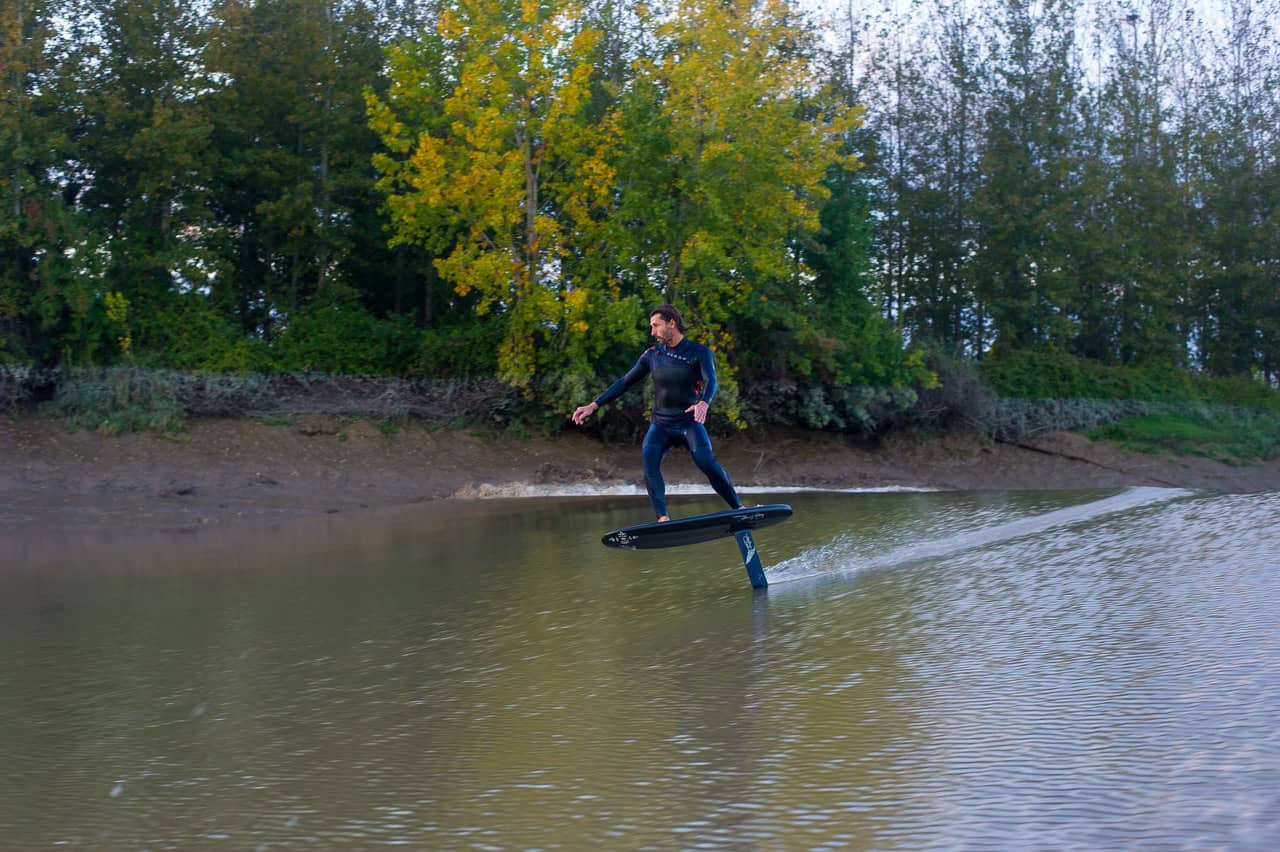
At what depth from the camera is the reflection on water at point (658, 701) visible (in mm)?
4586

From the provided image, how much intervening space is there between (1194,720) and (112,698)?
5559mm

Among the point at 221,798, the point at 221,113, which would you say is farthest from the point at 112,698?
the point at 221,113

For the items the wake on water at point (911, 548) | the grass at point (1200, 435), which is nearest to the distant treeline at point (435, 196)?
the grass at point (1200, 435)

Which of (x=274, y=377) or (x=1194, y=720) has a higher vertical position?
(x=274, y=377)

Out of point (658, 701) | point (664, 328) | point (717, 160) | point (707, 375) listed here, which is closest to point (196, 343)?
point (717, 160)

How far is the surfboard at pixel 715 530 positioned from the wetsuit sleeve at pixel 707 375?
926 millimetres

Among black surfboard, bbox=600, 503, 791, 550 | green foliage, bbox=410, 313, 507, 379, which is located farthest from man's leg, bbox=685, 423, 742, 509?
green foliage, bbox=410, 313, 507, 379

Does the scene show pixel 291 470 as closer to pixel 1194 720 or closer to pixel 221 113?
pixel 221 113

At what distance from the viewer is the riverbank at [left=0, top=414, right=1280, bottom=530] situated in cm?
→ 1717

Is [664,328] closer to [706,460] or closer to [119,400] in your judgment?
[706,460]

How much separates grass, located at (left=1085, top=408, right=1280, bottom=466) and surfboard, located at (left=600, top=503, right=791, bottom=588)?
1967cm

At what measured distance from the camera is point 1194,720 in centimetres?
552

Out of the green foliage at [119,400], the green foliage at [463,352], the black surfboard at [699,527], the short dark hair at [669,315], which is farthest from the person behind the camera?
the green foliage at [463,352]

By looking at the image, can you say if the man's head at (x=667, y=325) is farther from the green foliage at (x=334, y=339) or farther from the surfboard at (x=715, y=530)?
the green foliage at (x=334, y=339)
